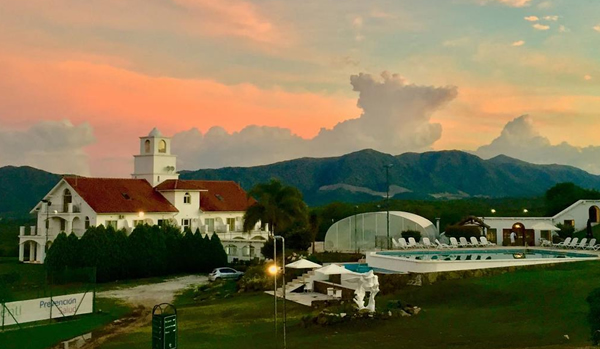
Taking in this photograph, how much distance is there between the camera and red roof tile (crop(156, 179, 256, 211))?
67000mm

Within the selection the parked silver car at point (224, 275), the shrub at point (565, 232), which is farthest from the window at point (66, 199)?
the shrub at point (565, 232)

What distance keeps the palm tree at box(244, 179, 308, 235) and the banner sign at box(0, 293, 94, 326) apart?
23.4 meters

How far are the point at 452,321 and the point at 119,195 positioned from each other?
43669 millimetres

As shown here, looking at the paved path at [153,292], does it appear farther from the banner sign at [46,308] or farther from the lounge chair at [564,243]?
the lounge chair at [564,243]

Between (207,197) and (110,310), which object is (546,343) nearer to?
(110,310)

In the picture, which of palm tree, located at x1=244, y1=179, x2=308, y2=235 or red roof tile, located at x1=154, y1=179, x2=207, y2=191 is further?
red roof tile, located at x1=154, y1=179, x2=207, y2=191

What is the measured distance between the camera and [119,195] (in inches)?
2448

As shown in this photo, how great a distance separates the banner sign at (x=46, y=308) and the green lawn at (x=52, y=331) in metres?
0.35

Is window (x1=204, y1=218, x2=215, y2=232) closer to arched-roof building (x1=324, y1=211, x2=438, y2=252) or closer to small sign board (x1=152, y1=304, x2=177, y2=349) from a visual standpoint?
arched-roof building (x1=324, y1=211, x2=438, y2=252)

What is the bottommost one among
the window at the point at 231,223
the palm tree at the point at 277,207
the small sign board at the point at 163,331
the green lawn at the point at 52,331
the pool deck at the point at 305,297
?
the green lawn at the point at 52,331

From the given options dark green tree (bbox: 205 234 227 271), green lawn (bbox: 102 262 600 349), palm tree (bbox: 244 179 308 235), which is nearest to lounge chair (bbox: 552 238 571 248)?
green lawn (bbox: 102 262 600 349)

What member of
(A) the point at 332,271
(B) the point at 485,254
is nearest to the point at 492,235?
(B) the point at 485,254

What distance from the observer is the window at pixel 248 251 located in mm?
58156

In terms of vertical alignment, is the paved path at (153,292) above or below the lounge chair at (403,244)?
below
